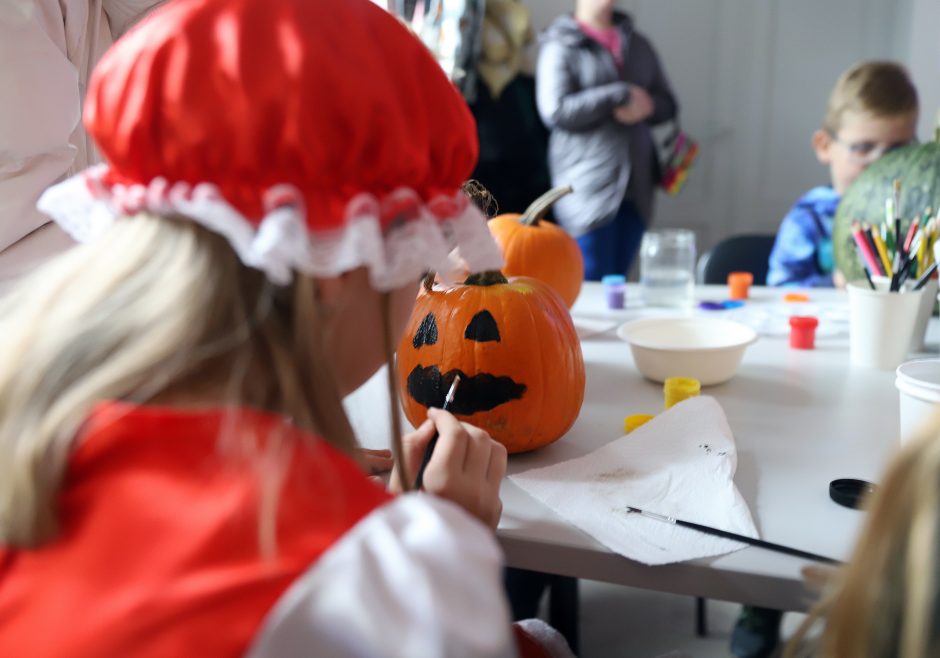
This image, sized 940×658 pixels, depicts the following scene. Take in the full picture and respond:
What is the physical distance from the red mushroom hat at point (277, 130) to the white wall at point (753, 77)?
3.34m

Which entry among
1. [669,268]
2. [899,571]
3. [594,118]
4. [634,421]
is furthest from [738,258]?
[899,571]

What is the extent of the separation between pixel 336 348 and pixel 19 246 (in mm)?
810

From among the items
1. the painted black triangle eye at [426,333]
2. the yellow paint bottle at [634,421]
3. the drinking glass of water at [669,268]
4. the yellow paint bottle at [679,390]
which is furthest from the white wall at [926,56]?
the painted black triangle eye at [426,333]

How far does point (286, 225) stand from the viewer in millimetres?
488

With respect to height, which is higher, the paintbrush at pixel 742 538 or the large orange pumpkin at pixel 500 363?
the large orange pumpkin at pixel 500 363

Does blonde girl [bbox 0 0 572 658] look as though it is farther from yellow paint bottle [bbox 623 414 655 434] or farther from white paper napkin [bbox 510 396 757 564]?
yellow paint bottle [bbox 623 414 655 434]

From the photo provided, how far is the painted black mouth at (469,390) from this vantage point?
86 cm

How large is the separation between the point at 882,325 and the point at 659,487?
57 cm

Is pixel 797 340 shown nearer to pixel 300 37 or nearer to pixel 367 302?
pixel 367 302

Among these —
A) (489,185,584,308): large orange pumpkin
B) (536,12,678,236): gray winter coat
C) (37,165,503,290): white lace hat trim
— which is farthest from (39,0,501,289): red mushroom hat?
(536,12,678,236): gray winter coat

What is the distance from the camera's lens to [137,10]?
1325 millimetres

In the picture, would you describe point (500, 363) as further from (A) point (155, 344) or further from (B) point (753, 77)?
(B) point (753, 77)

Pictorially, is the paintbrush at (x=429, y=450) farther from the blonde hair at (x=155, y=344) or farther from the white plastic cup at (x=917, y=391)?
the white plastic cup at (x=917, y=391)

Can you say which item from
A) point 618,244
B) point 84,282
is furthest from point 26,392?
point 618,244
